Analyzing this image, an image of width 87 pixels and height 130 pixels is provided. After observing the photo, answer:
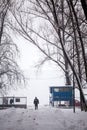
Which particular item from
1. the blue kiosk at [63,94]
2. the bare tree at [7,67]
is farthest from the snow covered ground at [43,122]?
the blue kiosk at [63,94]

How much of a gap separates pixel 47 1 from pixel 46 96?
A: 163 feet

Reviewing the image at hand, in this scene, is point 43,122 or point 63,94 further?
point 63,94

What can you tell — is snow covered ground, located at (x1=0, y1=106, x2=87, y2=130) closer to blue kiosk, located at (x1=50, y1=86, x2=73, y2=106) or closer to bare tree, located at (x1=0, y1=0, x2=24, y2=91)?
bare tree, located at (x1=0, y1=0, x2=24, y2=91)

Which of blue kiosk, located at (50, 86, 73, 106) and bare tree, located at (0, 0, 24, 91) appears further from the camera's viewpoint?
blue kiosk, located at (50, 86, 73, 106)

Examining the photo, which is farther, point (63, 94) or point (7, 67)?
point (63, 94)

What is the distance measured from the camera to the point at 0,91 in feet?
95.1

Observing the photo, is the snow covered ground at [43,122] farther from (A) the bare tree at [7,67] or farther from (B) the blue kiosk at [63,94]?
(B) the blue kiosk at [63,94]

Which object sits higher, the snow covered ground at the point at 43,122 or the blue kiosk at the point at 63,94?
the blue kiosk at the point at 63,94

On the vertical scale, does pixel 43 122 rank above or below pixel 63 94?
below

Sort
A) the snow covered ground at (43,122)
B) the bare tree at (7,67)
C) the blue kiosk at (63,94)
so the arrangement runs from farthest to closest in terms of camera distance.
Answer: the blue kiosk at (63,94)
the bare tree at (7,67)
the snow covered ground at (43,122)

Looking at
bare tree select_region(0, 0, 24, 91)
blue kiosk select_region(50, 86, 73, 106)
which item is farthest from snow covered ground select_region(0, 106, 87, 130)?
blue kiosk select_region(50, 86, 73, 106)

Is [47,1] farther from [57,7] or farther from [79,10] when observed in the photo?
[79,10]

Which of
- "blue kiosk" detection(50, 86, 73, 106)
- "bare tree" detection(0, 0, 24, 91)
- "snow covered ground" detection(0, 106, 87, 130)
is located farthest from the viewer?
"blue kiosk" detection(50, 86, 73, 106)

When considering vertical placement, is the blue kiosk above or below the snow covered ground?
above
